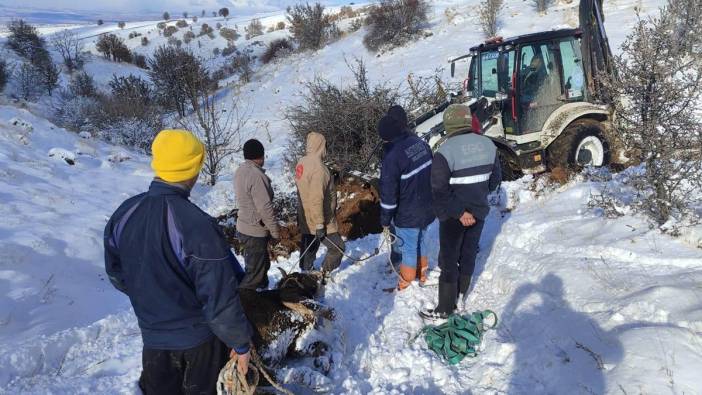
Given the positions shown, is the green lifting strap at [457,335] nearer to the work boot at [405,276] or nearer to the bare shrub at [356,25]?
the work boot at [405,276]

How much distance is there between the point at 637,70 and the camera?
13.8 feet

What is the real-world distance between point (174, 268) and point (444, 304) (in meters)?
2.71

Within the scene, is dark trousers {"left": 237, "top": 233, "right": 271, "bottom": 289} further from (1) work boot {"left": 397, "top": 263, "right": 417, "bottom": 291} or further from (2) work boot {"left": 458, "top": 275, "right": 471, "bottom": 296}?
(2) work boot {"left": 458, "top": 275, "right": 471, "bottom": 296}

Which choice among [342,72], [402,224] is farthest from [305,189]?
[342,72]

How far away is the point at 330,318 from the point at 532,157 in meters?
4.84

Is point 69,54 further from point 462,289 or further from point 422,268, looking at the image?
point 462,289

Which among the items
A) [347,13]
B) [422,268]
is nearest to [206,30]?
[347,13]

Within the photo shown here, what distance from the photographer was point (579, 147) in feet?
22.4

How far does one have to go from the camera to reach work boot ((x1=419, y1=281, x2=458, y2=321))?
12.9ft

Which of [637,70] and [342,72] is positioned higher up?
[637,70]

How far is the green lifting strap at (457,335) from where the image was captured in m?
3.49

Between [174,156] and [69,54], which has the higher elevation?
[69,54]

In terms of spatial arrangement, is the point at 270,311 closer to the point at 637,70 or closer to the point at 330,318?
the point at 330,318

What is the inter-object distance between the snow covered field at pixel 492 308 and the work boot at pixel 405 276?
0.43 feet
